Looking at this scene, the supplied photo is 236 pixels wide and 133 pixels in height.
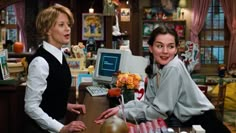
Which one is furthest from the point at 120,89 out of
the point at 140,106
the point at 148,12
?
the point at 148,12

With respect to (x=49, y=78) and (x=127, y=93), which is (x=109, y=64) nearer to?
(x=127, y=93)

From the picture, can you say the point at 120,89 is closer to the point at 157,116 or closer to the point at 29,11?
the point at 157,116

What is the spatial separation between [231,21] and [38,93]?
8623 mm

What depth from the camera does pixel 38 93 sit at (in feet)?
6.66

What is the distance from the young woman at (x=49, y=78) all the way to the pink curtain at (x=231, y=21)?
822 centimetres

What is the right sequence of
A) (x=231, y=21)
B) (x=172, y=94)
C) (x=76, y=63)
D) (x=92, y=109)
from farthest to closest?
(x=231, y=21) < (x=76, y=63) < (x=92, y=109) < (x=172, y=94)

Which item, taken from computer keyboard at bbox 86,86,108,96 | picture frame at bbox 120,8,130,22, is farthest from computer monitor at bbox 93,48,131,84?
picture frame at bbox 120,8,130,22

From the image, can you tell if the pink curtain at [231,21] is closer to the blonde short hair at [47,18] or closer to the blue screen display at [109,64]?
the blue screen display at [109,64]

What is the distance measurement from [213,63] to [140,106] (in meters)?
8.60

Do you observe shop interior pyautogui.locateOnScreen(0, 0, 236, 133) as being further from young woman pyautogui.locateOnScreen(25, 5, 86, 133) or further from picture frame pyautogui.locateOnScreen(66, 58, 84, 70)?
young woman pyautogui.locateOnScreen(25, 5, 86, 133)

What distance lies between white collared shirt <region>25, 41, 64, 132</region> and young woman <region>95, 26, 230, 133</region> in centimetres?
46

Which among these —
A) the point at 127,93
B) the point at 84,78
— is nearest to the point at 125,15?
the point at 84,78

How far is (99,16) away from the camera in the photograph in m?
7.93

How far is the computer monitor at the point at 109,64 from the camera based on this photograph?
314cm
